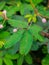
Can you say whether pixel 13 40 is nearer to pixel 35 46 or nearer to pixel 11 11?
pixel 35 46

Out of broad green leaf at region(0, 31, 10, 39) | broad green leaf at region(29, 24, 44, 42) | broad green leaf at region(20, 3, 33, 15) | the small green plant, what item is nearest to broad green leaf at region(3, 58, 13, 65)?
the small green plant

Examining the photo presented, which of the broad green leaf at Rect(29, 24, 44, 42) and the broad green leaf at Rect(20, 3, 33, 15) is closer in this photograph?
the broad green leaf at Rect(29, 24, 44, 42)

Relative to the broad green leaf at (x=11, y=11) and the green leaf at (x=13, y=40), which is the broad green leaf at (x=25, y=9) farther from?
the green leaf at (x=13, y=40)

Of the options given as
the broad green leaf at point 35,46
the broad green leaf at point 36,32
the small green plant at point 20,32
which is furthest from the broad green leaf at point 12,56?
the broad green leaf at point 36,32

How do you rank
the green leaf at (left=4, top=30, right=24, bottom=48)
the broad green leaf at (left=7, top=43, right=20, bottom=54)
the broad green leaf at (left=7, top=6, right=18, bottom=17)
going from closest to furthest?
1. the green leaf at (left=4, top=30, right=24, bottom=48)
2. the broad green leaf at (left=7, top=43, right=20, bottom=54)
3. the broad green leaf at (left=7, top=6, right=18, bottom=17)

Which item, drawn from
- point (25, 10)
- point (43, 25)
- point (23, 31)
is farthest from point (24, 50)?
point (25, 10)

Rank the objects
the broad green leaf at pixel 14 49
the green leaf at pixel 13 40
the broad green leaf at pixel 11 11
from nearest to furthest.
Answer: the green leaf at pixel 13 40
the broad green leaf at pixel 14 49
the broad green leaf at pixel 11 11

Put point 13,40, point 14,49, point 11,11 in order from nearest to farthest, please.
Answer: point 13,40 < point 14,49 < point 11,11

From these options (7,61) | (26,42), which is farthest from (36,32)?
(7,61)

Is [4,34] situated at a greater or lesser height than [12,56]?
greater

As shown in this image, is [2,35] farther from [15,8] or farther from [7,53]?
[15,8]

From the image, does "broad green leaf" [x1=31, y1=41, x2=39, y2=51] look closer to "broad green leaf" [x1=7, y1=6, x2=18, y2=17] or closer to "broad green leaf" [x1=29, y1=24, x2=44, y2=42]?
"broad green leaf" [x1=29, y1=24, x2=44, y2=42]
